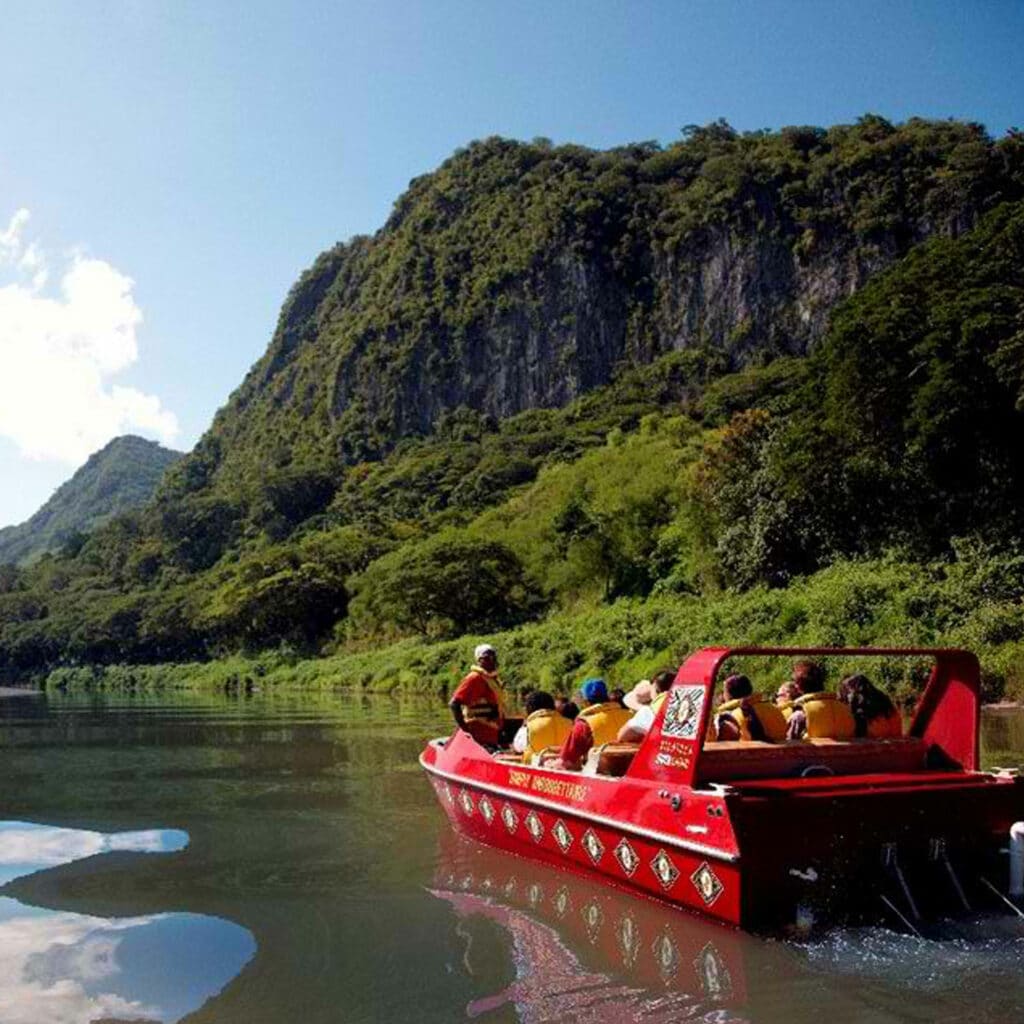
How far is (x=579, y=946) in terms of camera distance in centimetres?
688

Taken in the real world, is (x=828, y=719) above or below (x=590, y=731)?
above

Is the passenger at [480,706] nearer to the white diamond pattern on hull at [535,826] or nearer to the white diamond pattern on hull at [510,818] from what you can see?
the white diamond pattern on hull at [510,818]

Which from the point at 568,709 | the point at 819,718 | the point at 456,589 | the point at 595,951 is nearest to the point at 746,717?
the point at 819,718

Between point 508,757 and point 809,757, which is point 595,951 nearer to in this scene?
point 809,757

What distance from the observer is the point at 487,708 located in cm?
1149

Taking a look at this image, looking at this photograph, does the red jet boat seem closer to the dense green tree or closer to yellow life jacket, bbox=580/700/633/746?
yellow life jacket, bbox=580/700/633/746

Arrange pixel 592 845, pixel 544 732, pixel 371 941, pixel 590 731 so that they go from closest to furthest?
pixel 371 941 → pixel 592 845 → pixel 590 731 → pixel 544 732

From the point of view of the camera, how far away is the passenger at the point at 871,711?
870cm

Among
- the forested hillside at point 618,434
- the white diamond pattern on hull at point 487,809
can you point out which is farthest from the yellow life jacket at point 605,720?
the forested hillside at point 618,434

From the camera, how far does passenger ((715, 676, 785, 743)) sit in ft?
26.9

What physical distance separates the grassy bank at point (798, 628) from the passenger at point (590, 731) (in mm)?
14145

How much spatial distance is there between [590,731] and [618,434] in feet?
262

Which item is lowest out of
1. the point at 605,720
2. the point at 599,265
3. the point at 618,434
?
the point at 605,720

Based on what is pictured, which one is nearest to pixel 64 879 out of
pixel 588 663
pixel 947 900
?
pixel 947 900
